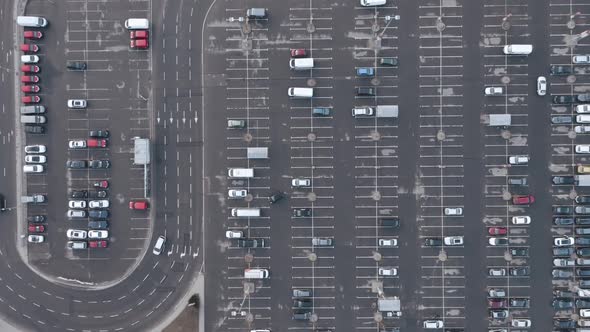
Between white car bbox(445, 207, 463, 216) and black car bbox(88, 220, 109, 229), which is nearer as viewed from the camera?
white car bbox(445, 207, 463, 216)

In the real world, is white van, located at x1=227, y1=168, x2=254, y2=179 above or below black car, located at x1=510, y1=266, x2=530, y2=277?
above

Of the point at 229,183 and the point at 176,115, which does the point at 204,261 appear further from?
the point at 176,115

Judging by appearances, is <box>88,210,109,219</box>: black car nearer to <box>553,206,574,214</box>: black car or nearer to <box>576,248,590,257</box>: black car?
<box>553,206,574,214</box>: black car

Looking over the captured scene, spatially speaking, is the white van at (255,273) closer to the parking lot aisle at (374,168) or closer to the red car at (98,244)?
the parking lot aisle at (374,168)

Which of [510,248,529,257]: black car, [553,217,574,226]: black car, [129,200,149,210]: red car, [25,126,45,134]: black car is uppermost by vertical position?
[25,126,45,134]: black car

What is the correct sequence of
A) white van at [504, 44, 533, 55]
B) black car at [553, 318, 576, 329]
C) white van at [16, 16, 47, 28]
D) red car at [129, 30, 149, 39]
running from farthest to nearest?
1. red car at [129, 30, 149, 39]
2. white van at [16, 16, 47, 28]
3. black car at [553, 318, 576, 329]
4. white van at [504, 44, 533, 55]

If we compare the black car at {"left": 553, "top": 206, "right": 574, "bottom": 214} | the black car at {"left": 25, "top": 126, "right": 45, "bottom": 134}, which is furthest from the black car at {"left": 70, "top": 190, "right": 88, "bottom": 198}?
the black car at {"left": 553, "top": 206, "right": 574, "bottom": 214}

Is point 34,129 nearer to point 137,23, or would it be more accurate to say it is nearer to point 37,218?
point 37,218
